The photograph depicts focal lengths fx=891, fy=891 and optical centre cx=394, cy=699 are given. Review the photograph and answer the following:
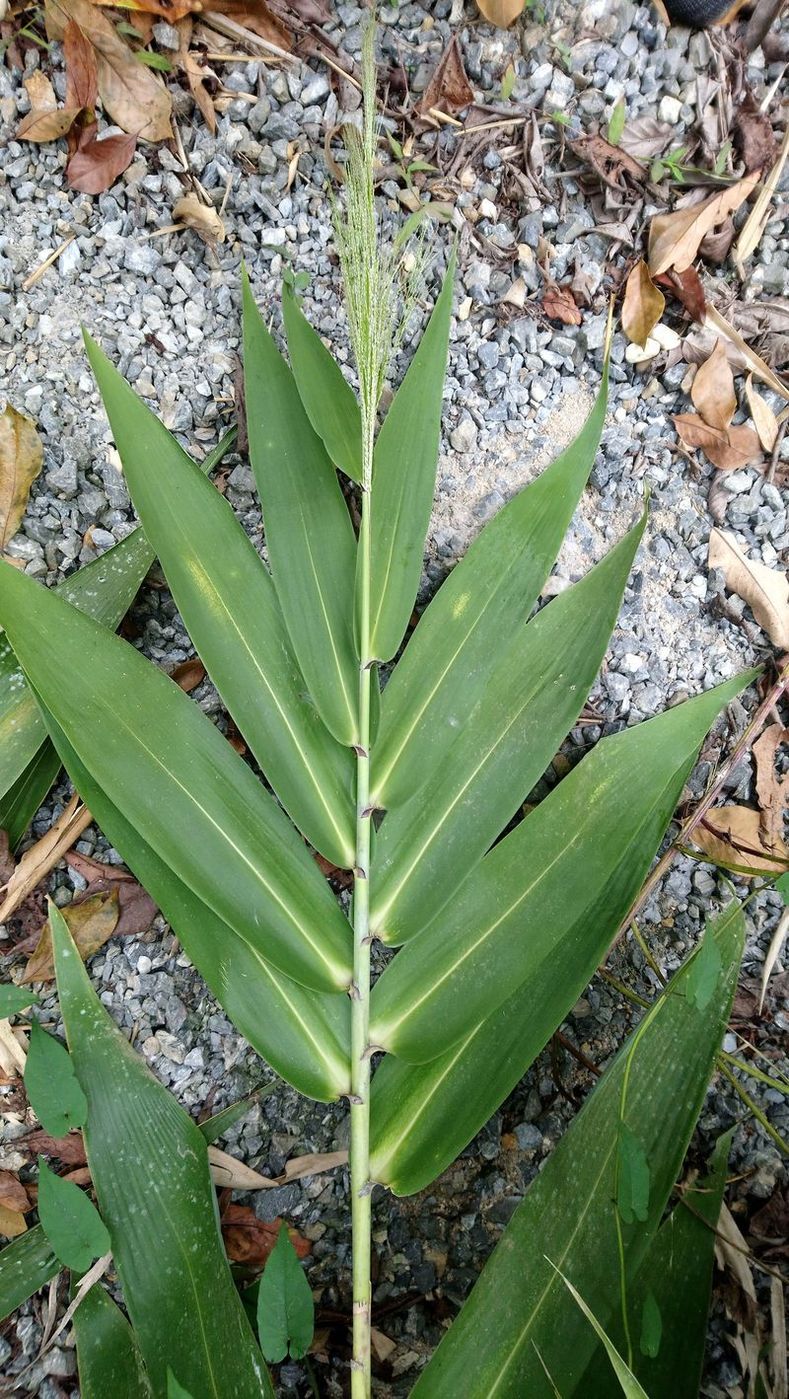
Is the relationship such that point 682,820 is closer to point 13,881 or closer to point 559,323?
point 559,323

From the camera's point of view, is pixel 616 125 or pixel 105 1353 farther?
pixel 616 125

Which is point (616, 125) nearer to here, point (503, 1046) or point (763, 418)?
point (763, 418)

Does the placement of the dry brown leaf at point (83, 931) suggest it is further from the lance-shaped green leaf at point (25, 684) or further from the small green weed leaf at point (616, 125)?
the small green weed leaf at point (616, 125)

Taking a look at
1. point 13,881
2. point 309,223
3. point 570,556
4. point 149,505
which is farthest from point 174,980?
point 309,223

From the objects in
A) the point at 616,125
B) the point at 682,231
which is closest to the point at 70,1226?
the point at 682,231

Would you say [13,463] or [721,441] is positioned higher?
[13,463]

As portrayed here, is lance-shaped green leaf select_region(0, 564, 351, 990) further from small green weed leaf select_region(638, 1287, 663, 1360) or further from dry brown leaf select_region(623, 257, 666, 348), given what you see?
dry brown leaf select_region(623, 257, 666, 348)

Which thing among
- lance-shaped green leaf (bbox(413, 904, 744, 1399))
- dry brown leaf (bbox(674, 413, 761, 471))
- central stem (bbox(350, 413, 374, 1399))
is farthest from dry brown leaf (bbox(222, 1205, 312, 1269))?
dry brown leaf (bbox(674, 413, 761, 471))
